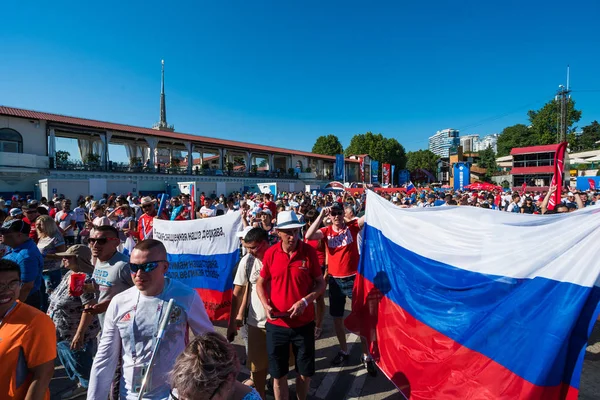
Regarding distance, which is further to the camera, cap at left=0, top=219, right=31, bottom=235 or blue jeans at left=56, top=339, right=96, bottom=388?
cap at left=0, top=219, right=31, bottom=235

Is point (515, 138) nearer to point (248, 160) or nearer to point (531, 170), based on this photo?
point (531, 170)

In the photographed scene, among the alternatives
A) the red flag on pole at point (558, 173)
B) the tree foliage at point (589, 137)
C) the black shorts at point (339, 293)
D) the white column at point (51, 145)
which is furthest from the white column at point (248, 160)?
the tree foliage at point (589, 137)

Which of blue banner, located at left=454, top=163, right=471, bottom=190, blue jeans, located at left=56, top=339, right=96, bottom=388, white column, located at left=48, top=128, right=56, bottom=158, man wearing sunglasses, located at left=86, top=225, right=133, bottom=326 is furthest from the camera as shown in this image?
white column, located at left=48, top=128, right=56, bottom=158

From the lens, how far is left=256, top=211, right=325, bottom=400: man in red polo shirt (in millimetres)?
2711

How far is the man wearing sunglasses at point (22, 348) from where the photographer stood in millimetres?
1665

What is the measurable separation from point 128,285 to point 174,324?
1.16 metres

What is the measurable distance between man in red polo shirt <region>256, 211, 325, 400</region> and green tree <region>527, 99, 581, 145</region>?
6223 cm

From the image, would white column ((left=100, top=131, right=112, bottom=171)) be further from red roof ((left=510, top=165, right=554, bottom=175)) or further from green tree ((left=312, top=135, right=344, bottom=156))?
red roof ((left=510, top=165, right=554, bottom=175))

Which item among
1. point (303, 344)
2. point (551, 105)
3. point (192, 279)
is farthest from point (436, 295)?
point (551, 105)

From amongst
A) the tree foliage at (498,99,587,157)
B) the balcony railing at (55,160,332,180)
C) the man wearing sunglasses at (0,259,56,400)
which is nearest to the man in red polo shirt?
the man wearing sunglasses at (0,259,56,400)

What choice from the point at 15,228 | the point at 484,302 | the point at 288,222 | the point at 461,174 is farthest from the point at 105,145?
the point at 484,302

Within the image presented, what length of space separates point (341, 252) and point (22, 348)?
3.13 metres

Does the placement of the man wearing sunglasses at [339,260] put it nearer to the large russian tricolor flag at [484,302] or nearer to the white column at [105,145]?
the large russian tricolor flag at [484,302]

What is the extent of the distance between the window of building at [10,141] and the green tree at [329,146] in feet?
159
